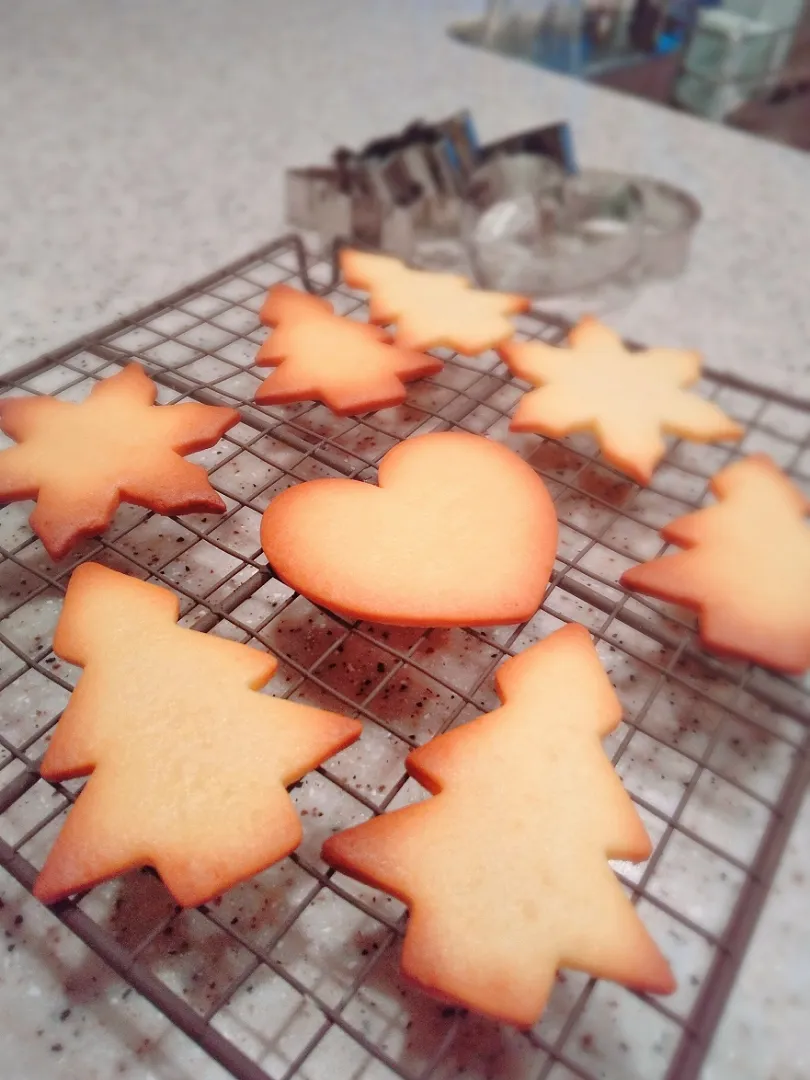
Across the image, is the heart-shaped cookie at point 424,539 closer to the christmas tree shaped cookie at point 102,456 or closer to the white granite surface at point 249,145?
the christmas tree shaped cookie at point 102,456

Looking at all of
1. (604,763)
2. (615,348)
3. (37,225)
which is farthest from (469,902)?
(37,225)

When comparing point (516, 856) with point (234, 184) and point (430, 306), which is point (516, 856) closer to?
point (430, 306)

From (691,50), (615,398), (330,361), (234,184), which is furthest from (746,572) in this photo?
(691,50)

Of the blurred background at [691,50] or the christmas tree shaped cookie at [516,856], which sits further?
the blurred background at [691,50]

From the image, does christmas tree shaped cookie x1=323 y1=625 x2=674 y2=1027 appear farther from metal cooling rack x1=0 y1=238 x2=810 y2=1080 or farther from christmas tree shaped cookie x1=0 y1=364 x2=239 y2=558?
christmas tree shaped cookie x1=0 y1=364 x2=239 y2=558

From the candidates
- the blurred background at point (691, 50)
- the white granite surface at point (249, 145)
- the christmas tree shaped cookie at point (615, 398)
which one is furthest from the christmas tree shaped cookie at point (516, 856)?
the blurred background at point (691, 50)

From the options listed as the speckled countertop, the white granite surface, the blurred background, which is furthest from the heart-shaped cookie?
the blurred background

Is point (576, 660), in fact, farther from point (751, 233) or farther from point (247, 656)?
point (751, 233)
